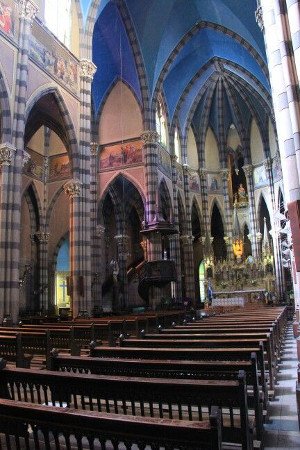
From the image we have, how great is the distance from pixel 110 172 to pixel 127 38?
29.8ft

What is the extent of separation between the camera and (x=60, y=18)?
18.9 m

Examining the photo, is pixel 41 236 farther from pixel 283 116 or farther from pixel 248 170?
pixel 283 116

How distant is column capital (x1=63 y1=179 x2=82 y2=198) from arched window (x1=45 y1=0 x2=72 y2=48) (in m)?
6.81

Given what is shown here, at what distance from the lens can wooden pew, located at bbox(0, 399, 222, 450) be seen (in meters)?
2.10

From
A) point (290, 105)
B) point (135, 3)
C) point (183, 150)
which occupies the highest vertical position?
point (135, 3)

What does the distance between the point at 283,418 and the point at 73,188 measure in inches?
592

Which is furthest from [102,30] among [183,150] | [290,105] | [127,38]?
[290,105]

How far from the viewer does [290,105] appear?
7.75 m

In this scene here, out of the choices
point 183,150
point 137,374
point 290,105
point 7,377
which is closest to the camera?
point 7,377

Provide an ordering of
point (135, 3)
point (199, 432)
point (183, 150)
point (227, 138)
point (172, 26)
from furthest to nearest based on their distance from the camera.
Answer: point (227, 138) < point (183, 150) < point (172, 26) < point (135, 3) < point (199, 432)

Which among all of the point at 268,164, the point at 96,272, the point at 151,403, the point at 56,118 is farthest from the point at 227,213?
the point at 151,403

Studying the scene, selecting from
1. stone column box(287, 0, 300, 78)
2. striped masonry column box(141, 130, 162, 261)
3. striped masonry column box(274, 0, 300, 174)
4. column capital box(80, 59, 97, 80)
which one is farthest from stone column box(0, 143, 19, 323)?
striped masonry column box(141, 130, 162, 261)

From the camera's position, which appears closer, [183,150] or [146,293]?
[146,293]

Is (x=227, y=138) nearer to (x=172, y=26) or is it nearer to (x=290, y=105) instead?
(x=172, y=26)
